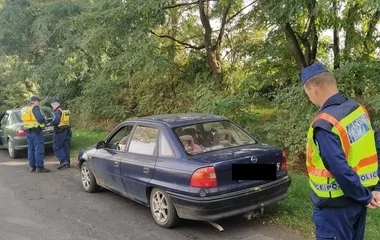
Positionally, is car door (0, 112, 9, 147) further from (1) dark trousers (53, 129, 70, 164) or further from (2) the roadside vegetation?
(1) dark trousers (53, 129, 70, 164)

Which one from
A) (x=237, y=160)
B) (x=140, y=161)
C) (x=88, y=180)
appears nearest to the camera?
(x=237, y=160)

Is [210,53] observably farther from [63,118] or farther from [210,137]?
[210,137]

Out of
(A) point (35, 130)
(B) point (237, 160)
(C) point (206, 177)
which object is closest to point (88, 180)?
(A) point (35, 130)

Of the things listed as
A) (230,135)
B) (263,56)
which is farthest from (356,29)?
→ (230,135)

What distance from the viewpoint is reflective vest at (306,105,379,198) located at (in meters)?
2.37

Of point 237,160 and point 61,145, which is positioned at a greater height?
point 237,160

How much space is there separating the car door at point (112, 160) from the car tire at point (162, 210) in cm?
86

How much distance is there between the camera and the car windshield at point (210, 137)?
190 inches

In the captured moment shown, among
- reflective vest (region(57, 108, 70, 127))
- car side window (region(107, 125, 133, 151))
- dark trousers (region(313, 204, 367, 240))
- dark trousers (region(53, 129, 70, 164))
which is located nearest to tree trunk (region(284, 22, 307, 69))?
car side window (region(107, 125, 133, 151))

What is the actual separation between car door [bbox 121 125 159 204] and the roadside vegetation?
71.6 inches

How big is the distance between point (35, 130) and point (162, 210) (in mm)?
5188

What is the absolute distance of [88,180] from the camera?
6789 millimetres

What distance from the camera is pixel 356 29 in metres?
8.71

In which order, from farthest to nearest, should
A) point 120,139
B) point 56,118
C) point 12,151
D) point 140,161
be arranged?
point 12,151
point 56,118
point 120,139
point 140,161
